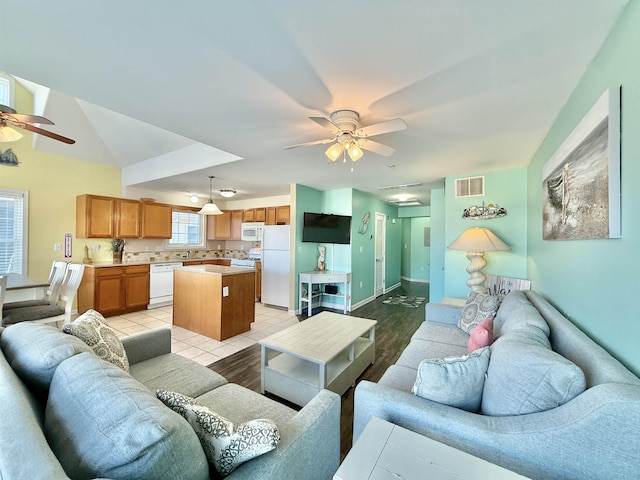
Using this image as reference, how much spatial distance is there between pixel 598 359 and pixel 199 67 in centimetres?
249

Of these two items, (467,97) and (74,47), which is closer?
(74,47)

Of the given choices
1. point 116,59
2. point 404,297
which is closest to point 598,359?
point 116,59

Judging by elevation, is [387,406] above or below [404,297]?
above

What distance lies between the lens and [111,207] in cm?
455

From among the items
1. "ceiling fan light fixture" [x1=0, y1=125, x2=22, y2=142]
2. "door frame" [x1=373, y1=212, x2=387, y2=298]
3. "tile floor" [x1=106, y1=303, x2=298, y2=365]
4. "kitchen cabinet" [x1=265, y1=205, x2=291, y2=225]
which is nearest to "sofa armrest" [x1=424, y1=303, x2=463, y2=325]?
"tile floor" [x1=106, y1=303, x2=298, y2=365]

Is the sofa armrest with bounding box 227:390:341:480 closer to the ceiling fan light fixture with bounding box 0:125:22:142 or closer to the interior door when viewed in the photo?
the ceiling fan light fixture with bounding box 0:125:22:142

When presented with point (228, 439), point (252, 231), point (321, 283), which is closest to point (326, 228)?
point (321, 283)

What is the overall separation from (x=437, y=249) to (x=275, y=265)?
123 inches

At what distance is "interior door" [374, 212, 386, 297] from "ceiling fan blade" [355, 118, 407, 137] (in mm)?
4306

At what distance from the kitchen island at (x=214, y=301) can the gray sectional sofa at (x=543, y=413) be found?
8.06 ft

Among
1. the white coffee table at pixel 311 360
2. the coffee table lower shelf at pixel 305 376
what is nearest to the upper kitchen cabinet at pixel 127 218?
the white coffee table at pixel 311 360

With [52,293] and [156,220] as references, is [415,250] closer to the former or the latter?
[156,220]

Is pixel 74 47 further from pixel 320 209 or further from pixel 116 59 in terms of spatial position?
pixel 320 209

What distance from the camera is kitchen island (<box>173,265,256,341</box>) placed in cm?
327
